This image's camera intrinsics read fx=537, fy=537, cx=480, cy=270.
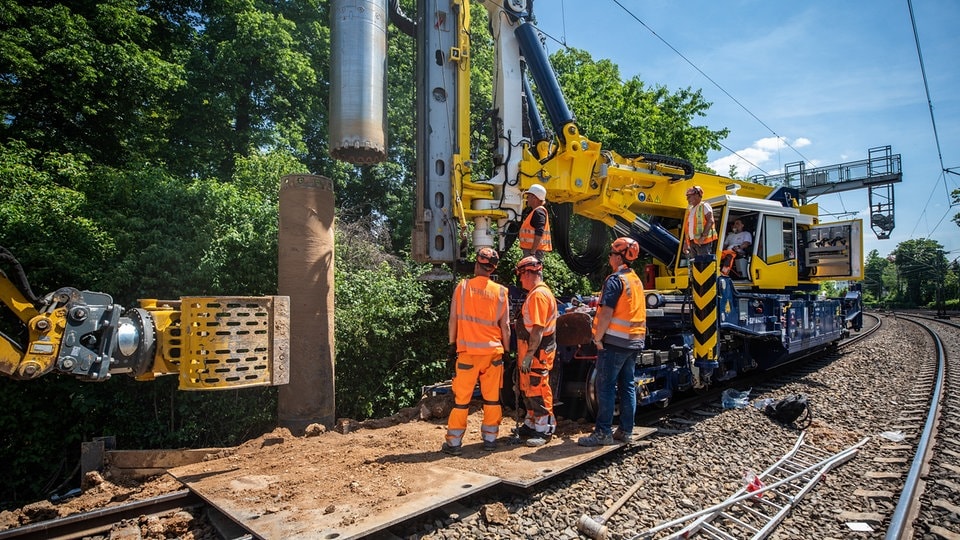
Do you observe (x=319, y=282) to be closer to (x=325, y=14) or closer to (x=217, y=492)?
(x=217, y=492)

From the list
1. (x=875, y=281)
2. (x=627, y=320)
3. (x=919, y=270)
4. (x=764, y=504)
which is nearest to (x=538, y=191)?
(x=627, y=320)

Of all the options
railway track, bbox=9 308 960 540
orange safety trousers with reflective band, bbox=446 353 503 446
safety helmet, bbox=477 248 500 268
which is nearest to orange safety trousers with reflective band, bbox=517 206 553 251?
safety helmet, bbox=477 248 500 268

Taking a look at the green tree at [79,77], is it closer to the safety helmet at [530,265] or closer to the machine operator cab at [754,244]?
the safety helmet at [530,265]

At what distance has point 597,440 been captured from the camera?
16.1 feet

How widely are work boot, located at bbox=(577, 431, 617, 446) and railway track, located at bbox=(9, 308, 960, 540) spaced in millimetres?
133

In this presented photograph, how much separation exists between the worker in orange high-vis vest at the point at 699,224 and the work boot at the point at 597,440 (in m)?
3.02

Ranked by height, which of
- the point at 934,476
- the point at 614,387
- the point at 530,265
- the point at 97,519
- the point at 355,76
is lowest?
the point at 934,476

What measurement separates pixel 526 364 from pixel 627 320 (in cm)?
102

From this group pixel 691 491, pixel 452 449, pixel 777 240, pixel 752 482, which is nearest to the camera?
pixel 691 491

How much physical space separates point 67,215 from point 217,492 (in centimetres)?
530

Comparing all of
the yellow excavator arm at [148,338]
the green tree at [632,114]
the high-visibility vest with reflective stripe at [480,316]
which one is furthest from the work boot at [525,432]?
the green tree at [632,114]

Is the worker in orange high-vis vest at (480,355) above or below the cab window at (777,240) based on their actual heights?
below

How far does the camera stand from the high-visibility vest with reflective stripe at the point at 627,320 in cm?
499

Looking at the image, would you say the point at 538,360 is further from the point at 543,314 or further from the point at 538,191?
the point at 538,191
